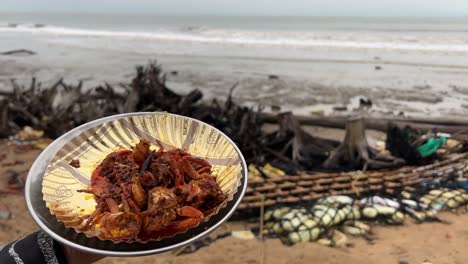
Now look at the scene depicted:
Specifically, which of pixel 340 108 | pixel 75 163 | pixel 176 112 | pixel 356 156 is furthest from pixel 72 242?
pixel 340 108

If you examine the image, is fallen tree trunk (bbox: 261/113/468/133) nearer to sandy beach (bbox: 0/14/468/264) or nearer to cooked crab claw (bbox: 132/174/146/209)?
sandy beach (bbox: 0/14/468/264)

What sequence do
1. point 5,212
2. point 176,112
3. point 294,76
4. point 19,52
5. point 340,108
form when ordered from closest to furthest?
1. point 5,212
2. point 176,112
3. point 340,108
4. point 294,76
5. point 19,52

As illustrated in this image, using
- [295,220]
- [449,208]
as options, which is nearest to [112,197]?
[295,220]

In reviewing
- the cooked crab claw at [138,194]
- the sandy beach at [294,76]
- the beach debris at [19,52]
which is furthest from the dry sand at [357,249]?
the beach debris at [19,52]

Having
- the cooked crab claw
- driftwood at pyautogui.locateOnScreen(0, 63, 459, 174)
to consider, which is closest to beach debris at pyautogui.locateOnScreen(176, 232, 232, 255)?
driftwood at pyautogui.locateOnScreen(0, 63, 459, 174)

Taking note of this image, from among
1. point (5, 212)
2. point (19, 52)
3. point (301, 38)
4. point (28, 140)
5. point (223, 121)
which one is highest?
point (301, 38)

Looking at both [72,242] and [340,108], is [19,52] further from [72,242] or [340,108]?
[72,242]

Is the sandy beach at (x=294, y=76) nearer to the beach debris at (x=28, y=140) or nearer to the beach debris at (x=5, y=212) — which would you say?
the beach debris at (x=5, y=212)
